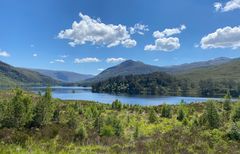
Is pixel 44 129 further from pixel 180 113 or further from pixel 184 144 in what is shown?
pixel 180 113

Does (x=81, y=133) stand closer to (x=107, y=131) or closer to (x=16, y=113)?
(x=107, y=131)

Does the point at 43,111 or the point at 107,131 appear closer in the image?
the point at 107,131

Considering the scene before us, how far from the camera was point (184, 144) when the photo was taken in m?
17.4

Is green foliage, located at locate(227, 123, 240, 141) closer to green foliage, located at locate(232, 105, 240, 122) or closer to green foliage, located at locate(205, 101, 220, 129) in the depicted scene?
green foliage, located at locate(205, 101, 220, 129)

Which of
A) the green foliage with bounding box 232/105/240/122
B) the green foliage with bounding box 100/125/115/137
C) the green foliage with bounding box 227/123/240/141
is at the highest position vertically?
the green foliage with bounding box 232/105/240/122

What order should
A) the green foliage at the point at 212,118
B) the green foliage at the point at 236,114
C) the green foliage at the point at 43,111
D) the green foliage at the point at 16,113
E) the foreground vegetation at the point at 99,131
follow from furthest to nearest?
the green foliage at the point at 236,114 < the green foliage at the point at 43,111 < the green foliage at the point at 212,118 < the green foliage at the point at 16,113 < the foreground vegetation at the point at 99,131

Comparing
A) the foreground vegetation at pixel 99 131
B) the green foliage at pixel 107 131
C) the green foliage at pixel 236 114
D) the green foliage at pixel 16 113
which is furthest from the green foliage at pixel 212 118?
the green foliage at pixel 16 113

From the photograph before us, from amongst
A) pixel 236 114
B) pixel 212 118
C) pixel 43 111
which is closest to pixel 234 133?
pixel 212 118

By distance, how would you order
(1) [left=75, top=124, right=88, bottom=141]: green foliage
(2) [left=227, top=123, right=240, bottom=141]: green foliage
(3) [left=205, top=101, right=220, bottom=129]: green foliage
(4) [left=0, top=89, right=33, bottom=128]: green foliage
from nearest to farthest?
(2) [left=227, top=123, right=240, bottom=141]: green foliage → (1) [left=75, top=124, right=88, bottom=141]: green foliage → (4) [left=0, top=89, right=33, bottom=128]: green foliage → (3) [left=205, top=101, right=220, bottom=129]: green foliage

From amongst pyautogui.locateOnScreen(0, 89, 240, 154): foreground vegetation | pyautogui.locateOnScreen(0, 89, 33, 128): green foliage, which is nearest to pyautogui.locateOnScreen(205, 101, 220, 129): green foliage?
pyautogui.locateOnScreen(0, 89, 240, 154): foreground vegetation

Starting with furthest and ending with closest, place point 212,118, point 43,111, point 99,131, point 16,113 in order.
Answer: point 43,111 → point 212,118 → point 16,113 → point 99,131

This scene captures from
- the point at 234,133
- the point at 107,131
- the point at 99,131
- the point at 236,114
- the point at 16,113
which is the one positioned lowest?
the point at 99,131

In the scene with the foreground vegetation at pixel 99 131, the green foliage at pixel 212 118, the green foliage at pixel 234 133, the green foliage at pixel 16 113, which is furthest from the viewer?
the green foliage at pixel 212 118

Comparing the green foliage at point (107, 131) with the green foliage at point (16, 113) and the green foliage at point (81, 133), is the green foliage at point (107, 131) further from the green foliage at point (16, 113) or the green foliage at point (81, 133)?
the green foliage at point (16, 113)
